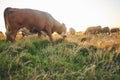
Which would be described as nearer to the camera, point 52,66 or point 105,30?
point 52,66

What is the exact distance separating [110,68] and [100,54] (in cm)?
96

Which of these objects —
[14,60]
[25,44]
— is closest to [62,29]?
[25,44]

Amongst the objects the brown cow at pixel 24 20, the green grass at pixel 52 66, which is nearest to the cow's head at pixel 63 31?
the brown cow at pixel 24 20

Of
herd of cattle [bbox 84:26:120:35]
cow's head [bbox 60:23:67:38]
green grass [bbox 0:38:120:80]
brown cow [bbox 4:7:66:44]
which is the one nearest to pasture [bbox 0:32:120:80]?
green grass [bbox 0:38:120:80]

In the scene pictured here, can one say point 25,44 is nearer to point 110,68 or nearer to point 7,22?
point 7,22

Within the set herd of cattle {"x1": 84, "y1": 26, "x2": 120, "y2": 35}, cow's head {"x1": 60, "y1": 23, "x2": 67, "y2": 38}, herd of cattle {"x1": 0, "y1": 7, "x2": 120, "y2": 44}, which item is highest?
herd of cattle {"x1": 0, "y1": 7, "x2": 120, "y2": 44}

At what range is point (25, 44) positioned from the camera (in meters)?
8.19

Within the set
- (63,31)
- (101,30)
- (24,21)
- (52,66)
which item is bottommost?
(101,30)

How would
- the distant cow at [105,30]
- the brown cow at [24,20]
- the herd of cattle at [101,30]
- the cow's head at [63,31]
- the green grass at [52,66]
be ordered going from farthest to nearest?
1. the herd of cattle at [101,30]
2. the distant cow at [105,30]
3. the cow's head at [63,31]
4. the brown cow at [24,20]
5. the green grass at [52,66]

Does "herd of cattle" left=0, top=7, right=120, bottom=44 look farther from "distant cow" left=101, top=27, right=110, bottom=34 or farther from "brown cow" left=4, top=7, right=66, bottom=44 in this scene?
"distant cow" left=101, top=27, right=110, bottom=34

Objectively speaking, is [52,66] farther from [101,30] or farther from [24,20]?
[101,30]

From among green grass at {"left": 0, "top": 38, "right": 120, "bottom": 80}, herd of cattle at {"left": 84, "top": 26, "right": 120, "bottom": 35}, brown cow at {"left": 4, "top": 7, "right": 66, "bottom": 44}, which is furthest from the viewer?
herd of cattle at {"left": 84, "top": 26, "right": 120, "bottom": 35}

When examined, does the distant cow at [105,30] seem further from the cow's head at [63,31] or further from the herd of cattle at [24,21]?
the herd of cattle at [24,21]

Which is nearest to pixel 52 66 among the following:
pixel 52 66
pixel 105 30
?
pixel 52 66
